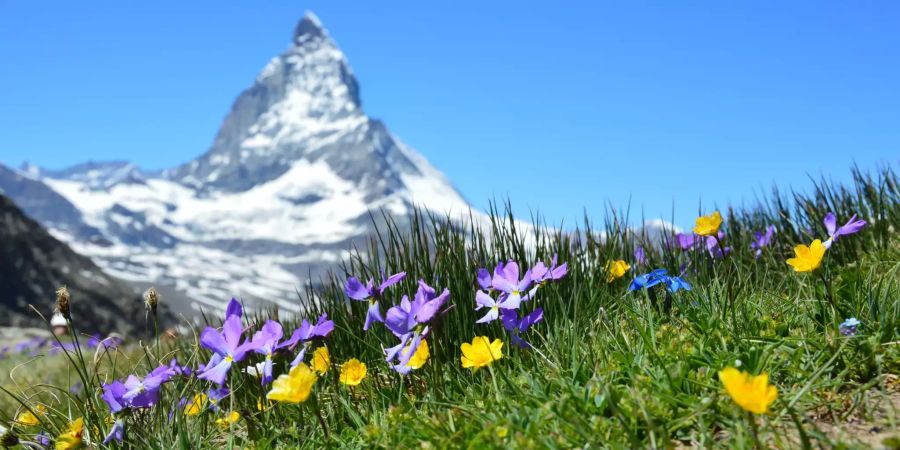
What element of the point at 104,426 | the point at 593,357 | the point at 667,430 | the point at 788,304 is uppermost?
the point at 788,304

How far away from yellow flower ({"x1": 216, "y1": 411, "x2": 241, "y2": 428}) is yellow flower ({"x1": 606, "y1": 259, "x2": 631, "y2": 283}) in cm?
206

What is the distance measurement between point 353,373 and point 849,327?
2065 mm

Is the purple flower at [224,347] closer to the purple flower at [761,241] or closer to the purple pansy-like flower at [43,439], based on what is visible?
the purple pansy-like flower at [43,439]

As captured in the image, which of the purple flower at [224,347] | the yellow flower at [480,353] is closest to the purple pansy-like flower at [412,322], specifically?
the yellow flower at [480,353]

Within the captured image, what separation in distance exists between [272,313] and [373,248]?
159 centimetres

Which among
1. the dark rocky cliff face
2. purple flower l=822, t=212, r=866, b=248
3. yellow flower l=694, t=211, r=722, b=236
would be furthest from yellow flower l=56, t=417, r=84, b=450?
the dark rocky cliff face

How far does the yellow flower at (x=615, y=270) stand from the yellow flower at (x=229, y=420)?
81.1 inches

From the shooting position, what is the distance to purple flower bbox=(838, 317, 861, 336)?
2.79 metres

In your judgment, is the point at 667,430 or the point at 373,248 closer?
the point at 667,430

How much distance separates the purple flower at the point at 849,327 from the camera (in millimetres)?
2793

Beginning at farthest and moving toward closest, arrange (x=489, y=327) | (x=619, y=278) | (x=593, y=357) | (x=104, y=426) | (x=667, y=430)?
(x=619, y=278) → (x=489, y=327) → (x=104, y=426) → (x=593, y=357) → (x=667, y=430)

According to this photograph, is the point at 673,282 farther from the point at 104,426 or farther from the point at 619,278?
the point at 104,426

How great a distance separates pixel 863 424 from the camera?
2.47 metres

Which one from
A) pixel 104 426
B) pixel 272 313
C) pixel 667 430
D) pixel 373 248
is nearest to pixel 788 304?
pixel 667 430
